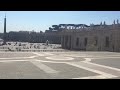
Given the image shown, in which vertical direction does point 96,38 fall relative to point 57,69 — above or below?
above

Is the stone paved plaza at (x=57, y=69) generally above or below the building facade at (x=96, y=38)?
below

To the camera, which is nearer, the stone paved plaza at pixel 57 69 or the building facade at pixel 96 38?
the stone paved plaza at pixel 57 69

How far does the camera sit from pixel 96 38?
68.6 meters

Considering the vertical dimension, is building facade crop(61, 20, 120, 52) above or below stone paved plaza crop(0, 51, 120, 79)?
above

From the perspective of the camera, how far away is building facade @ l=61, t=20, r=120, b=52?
201ft

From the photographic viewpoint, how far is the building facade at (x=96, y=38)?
61.1m

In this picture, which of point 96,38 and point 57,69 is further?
point 96,38
